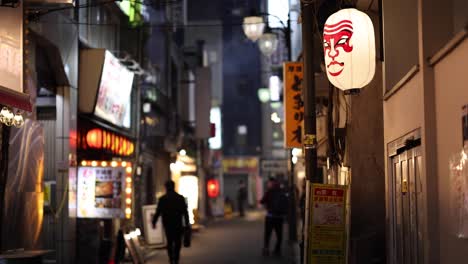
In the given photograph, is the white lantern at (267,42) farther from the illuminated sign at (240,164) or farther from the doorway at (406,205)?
the illuminated sign at (240,164)

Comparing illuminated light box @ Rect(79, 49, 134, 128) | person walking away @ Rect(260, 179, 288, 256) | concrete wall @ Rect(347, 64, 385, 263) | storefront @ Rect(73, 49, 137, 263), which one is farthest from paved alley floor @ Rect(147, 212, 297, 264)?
concrete wall @ Rect(347, 64, 385, 263)

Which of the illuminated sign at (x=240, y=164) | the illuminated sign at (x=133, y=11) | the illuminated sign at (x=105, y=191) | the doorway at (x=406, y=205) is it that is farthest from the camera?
the illuminated sign at (x=240, y=164)

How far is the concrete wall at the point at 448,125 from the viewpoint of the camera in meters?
7.40

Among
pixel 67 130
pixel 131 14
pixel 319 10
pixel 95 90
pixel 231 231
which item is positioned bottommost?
pixel 231 231

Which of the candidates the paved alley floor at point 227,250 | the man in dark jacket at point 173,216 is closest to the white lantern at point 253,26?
the paved alley floor at point 227,250

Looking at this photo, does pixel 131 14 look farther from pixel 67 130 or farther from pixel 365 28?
pixel 365 28

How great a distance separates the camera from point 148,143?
28.5m

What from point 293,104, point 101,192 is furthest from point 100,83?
point 293,104

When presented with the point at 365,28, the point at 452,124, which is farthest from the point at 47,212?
the point at 452,124

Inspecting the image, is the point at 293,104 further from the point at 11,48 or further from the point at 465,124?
the point at 465,124

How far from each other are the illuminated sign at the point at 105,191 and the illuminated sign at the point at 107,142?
6.64ft

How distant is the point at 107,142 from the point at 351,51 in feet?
40.3

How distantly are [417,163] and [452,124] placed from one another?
175 centimetres

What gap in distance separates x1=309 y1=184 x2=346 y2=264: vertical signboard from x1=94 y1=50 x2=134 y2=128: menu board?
914 cm
